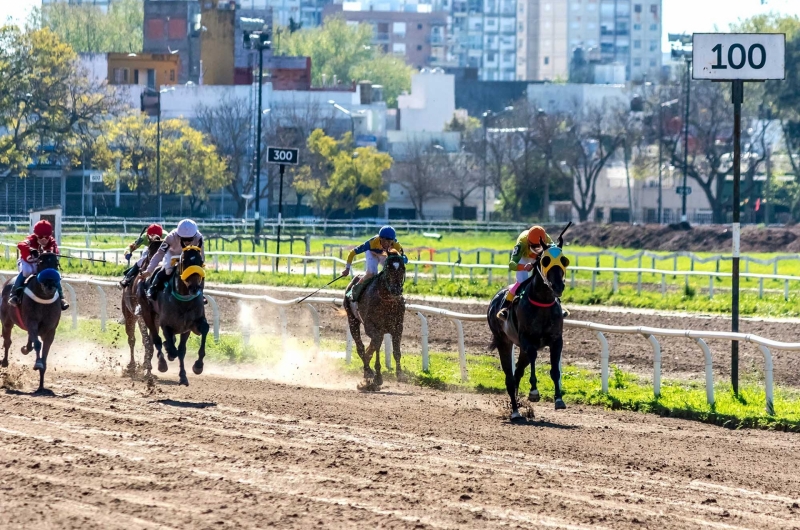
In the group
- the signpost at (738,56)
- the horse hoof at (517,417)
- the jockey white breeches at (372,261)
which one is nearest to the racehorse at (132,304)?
the jockey white breeches at (372,261)

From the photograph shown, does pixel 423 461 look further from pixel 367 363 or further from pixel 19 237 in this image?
pixel 19 237

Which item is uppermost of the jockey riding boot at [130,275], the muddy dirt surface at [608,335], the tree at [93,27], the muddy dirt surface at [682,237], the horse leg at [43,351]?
the tree at [93,27]

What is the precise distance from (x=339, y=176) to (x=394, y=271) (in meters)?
55.5

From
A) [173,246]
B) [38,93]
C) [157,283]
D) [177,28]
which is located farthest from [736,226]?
[177,28]

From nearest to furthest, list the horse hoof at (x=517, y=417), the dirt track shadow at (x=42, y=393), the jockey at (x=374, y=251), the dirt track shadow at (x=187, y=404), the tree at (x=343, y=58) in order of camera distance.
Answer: the horse hoof at (x=517, y=417) < the dirt track shadow at (x=187, y=404) < the dirt track shadow at (x=42, y=393) < the jockey at (x=374, y=251) < the tree at (x=343, y=58)

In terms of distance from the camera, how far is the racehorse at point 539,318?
1185cm

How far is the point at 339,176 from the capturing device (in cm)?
7025

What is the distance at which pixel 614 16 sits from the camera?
184625 mm

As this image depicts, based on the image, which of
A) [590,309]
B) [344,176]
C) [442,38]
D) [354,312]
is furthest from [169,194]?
[442,38]

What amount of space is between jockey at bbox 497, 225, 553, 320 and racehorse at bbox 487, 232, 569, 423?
0.08m

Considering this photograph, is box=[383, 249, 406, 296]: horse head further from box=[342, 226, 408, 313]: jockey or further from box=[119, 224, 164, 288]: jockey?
box=[119, 224, 164, 288]: jockey

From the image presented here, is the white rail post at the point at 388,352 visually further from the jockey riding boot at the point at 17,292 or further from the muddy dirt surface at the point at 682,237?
the muddy dirt surface at the point at 682,237

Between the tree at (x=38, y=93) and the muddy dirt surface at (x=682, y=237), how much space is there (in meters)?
20.3

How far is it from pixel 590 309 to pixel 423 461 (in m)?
15.0
